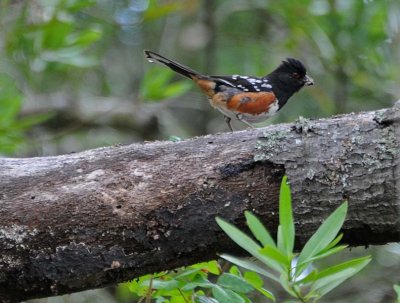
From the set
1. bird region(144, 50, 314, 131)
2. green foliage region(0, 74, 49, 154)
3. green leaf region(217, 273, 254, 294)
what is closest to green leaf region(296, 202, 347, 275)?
green leaf region(217, 273, 254, 294)

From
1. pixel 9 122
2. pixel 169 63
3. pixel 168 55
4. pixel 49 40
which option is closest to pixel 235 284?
pixel 169 63

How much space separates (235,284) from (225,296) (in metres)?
0.05

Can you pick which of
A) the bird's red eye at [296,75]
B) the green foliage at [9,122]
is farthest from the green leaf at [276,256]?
the bird's red eye at [296,75]

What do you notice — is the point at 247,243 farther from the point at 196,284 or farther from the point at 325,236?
the point at 196,284

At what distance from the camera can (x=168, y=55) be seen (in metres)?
6.58

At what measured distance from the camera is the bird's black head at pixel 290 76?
4.64 metres

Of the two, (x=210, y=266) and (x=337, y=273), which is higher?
(x=337, y=273)

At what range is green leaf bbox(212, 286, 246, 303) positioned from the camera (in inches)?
84.0

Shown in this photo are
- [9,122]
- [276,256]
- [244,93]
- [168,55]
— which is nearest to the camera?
[276,256]

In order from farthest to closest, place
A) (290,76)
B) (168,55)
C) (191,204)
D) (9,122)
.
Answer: (168,55) < (290,76) < (9,122) < (191,204)

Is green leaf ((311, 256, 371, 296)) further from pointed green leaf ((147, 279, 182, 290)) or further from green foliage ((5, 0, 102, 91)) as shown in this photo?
green foliage ((5, 0, 102, 91))

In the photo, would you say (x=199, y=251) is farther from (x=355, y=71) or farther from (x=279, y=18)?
(x=279, y=18)

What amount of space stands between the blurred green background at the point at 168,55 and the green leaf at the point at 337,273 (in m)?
2.96

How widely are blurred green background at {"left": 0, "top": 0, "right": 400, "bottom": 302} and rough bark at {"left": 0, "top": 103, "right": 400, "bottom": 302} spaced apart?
205 cm
